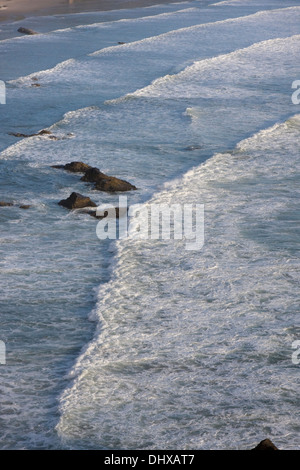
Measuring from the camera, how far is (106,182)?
44.9 feet

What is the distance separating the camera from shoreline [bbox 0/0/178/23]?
42.9 metres

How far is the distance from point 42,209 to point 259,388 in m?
6.34

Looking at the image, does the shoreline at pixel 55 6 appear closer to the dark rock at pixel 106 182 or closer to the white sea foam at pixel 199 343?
the dark rock at pixel 106 182

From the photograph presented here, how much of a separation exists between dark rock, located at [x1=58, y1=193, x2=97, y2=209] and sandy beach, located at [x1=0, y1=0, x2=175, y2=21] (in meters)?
30.1

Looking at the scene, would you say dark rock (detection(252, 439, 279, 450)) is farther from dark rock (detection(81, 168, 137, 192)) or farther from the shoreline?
the shoreline

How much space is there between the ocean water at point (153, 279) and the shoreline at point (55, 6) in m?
21.8

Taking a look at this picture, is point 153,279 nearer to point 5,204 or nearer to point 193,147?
point 5,204

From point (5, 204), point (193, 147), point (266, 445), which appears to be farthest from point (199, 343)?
point (193, 147)

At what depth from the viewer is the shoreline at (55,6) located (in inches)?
1688

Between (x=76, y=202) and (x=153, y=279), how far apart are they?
10.4 feet

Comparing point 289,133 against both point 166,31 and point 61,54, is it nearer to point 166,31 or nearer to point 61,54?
point 61,54

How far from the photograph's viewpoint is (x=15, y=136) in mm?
17797

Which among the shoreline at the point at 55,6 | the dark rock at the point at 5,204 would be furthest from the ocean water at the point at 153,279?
the shoreline at the point at 55,6

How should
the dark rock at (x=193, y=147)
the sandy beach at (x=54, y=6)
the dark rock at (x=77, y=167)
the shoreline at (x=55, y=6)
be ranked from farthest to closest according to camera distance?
the sandy beach at (x=54, y=6), the shoreline at (x=55, y=6), the dark rock at (x=193, y=147), the dark rock at (x=77, y=167)
